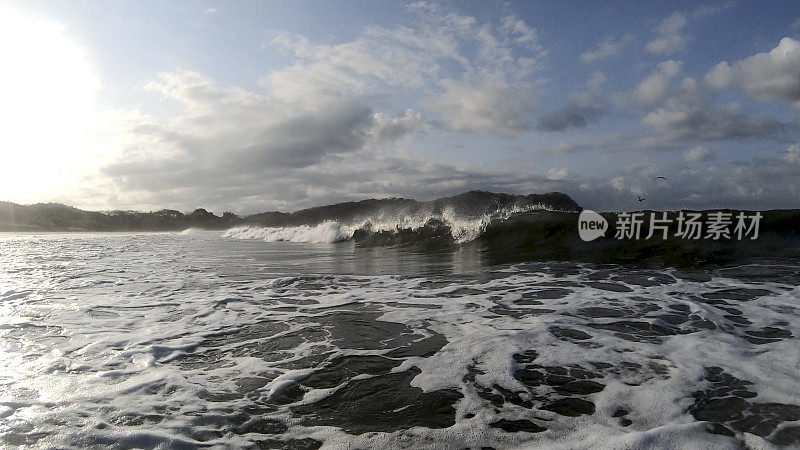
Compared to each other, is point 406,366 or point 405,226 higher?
point 405,226

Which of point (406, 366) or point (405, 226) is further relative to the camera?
point (405, 226)

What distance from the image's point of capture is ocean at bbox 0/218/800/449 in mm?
2486

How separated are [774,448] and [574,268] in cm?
755

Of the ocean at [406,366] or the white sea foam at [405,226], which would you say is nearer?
the ocean at [406,366]

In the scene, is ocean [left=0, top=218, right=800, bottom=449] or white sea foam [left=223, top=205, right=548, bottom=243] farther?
white sea foam [left=223, top=205, right=548, bottom=243]

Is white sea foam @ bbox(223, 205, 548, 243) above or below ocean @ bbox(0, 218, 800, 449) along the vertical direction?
above

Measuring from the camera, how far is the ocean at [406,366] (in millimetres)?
2486

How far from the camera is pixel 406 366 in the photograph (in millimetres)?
3535

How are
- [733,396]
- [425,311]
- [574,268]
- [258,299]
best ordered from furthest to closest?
[574,268]
[258,299]
[425,311]
[733,396]

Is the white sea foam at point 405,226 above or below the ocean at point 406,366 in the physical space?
above

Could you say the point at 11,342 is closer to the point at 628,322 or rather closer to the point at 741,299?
the point at 628,322

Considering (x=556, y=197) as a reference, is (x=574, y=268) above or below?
below

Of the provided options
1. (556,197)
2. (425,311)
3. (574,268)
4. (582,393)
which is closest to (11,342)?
(425,311)

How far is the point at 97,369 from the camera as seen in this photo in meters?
3.57
